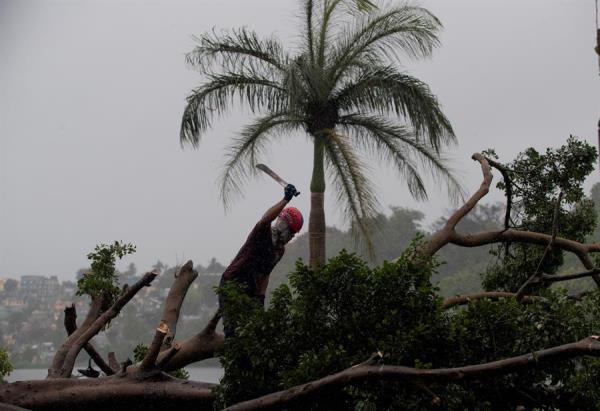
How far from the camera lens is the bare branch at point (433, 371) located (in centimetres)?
556

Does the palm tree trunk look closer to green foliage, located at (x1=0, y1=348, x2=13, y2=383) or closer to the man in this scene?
green foliage, located at (x1=0, y1=348, x2=13, y2=383)

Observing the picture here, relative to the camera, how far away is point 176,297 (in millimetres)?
8617

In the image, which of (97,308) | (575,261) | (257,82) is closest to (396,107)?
(257,82)

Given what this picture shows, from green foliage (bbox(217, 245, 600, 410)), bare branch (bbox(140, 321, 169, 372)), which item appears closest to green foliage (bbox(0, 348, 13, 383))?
bare branch (bbox(140, 321, 169, 372))

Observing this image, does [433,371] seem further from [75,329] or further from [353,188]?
[353,188]

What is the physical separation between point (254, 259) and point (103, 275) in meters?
1.67

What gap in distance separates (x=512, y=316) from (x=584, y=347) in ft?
3.39

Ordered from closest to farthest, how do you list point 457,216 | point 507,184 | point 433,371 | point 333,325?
point 433,371
point 333,325
point 457,216
point 507,184

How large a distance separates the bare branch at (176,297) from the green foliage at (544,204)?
12.2 ft

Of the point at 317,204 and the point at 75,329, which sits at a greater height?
the point at 317,204

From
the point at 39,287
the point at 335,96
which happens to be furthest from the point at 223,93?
the point at 39,287

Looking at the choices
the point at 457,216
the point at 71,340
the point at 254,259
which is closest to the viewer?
the point at 254,259

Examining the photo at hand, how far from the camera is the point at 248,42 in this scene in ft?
44.5

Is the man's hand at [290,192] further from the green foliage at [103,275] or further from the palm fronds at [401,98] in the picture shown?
the palm fronds at [401,98]
